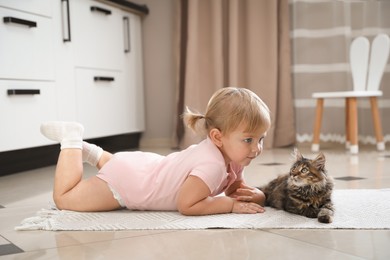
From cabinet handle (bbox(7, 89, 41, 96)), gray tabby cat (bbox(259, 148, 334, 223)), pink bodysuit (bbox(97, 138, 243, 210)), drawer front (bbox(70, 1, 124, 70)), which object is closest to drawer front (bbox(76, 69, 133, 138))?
drawer front (bbox(70, 1, 124, 70))

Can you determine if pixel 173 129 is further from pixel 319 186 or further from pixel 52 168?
pixel 319 186

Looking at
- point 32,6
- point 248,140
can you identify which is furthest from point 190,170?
point 32,6

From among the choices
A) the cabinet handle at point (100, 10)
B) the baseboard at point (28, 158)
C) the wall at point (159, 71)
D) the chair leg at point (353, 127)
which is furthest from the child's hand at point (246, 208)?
the wall at point (159, 71)

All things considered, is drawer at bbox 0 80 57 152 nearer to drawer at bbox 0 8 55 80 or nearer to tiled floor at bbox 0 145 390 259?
drawer at bbox 0 8 55 80

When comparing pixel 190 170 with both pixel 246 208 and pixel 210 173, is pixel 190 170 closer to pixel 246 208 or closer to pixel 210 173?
pixel 210 173

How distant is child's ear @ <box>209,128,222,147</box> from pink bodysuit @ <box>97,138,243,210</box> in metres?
0.01

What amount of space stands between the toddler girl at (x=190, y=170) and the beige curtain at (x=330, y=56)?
2093 millimetres

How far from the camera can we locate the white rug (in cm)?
122

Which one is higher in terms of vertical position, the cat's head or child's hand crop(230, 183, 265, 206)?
the cat's head

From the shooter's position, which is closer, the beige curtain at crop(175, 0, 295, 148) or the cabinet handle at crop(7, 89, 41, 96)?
the cabinet handle at crop(7, 89, 41, 96)

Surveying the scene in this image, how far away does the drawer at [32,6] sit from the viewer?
91.0 inches

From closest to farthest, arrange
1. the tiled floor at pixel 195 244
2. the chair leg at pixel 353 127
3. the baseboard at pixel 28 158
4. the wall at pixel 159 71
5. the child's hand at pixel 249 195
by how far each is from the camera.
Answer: the tiled floor at pixel 195 244, the child's hand at pixel 249 195, the baseboard at pixel 28 158, the chair leg at pixel 353 127, the wall at pixel 159 71

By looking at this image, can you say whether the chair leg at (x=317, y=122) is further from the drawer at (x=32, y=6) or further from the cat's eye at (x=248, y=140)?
the cat's eye at (x=248, y=140)

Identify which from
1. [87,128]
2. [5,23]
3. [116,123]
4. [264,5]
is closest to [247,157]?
[5,23]
